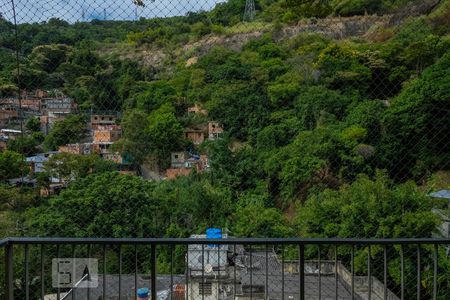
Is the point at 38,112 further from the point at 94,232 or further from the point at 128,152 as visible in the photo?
the point at 128,152

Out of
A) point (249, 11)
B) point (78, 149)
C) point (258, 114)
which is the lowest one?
point (78, 149)

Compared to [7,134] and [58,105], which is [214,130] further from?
[7,134]

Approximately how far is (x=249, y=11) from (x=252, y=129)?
662 cm

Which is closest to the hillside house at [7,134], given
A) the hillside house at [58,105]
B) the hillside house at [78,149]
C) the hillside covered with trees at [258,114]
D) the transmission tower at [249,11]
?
the hillside covered with trees at [258,114]

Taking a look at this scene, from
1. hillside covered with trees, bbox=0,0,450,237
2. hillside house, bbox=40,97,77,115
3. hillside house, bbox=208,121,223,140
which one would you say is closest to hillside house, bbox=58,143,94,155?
hillside covered with trees, bbox=0,0,450,237

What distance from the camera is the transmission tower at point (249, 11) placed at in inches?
661

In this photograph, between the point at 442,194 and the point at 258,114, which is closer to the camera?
the point at 442,194

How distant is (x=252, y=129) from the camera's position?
13.5m

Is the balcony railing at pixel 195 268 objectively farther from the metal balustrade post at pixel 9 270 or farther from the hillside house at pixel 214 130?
the hillside house at pixel 214 130

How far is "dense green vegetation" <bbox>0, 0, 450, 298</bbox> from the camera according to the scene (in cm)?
532

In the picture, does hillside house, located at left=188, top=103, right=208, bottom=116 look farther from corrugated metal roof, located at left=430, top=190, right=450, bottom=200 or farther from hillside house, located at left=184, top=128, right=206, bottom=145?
corrugated metal roof, located at left=430, top=190, right=450, bottom=200

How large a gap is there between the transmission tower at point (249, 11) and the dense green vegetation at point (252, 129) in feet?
2.20

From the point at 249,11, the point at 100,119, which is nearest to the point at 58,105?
the point at 100,119

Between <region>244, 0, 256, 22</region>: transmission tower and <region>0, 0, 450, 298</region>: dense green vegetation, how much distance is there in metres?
0.67
